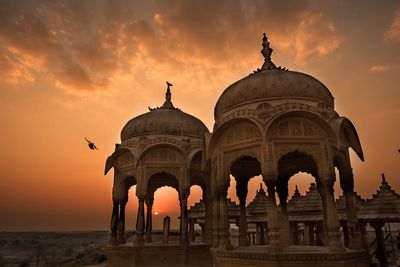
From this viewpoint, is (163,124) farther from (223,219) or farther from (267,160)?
(267,160)

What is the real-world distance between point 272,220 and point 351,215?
4.03m

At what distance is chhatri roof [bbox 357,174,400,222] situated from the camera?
16.7 m

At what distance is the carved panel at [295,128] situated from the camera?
1353cm

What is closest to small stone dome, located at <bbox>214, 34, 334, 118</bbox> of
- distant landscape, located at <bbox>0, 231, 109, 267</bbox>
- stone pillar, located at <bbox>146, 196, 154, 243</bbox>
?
stone pillar, located at <bbox>146, 196, 154, 243</bbox>

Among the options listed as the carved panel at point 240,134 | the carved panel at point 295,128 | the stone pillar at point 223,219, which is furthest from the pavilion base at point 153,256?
the carved panel at point 295,128

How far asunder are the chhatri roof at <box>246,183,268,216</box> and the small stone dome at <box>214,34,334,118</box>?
14218 millimetres

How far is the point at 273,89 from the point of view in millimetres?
14609

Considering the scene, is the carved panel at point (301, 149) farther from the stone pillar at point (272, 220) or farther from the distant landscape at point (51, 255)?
the distant landscape at point (51, 255)

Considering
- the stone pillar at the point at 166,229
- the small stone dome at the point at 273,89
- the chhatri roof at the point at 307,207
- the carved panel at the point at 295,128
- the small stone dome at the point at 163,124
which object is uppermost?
the small stone dome at the point at 163,124

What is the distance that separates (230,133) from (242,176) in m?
4.41

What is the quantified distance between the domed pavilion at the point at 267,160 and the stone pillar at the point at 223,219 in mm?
42

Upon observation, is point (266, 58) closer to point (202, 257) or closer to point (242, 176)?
point (242, 176)

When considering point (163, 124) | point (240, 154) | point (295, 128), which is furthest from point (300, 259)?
point (163, 124)

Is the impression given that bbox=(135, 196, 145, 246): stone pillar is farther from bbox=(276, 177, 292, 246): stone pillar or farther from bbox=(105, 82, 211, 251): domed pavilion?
bbox=(276, 177, 292, 246): stone pillar
